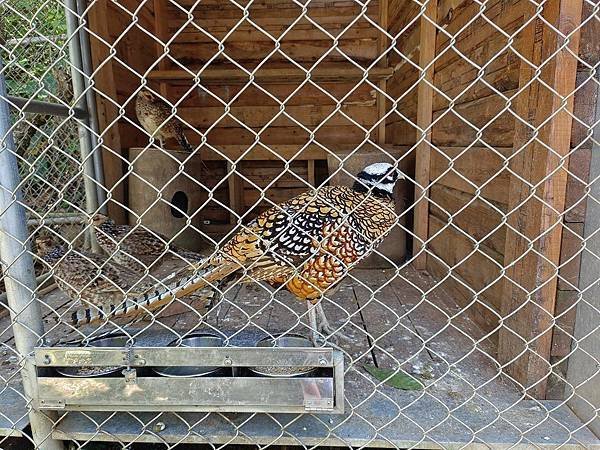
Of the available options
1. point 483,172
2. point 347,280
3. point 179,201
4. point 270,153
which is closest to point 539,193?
point 483,172

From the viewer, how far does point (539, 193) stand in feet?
4.91

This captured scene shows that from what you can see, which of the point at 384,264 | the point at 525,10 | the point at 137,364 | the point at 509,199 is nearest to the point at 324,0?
the point at 384,264

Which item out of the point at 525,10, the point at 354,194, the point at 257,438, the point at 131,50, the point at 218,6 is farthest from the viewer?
the point at 218,6

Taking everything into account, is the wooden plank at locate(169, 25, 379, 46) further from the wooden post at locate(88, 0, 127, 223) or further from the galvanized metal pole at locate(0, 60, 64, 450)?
the galvanized metal pole at locate(0, 60, 64, 450)

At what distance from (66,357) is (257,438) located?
69cm

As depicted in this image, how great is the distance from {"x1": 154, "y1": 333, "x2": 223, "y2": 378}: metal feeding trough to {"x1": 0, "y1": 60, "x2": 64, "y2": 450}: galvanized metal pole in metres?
0.41

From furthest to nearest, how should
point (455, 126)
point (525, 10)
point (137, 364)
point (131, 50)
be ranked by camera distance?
point (131, 50), point (455, 126), point (525, 10), point (137, 364)

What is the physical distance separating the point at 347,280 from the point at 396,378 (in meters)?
1.45

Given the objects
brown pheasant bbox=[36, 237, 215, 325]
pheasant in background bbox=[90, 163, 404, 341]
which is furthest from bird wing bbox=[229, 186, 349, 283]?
brown pheasant bbox=[36, 237, 215, 325]

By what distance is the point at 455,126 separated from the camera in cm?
253

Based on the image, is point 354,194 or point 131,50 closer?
point 354,194

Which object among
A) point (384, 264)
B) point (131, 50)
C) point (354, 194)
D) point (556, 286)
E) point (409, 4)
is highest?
point (409, 4)

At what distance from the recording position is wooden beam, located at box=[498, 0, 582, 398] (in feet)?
4.58

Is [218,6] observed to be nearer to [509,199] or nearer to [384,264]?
[384,264]
